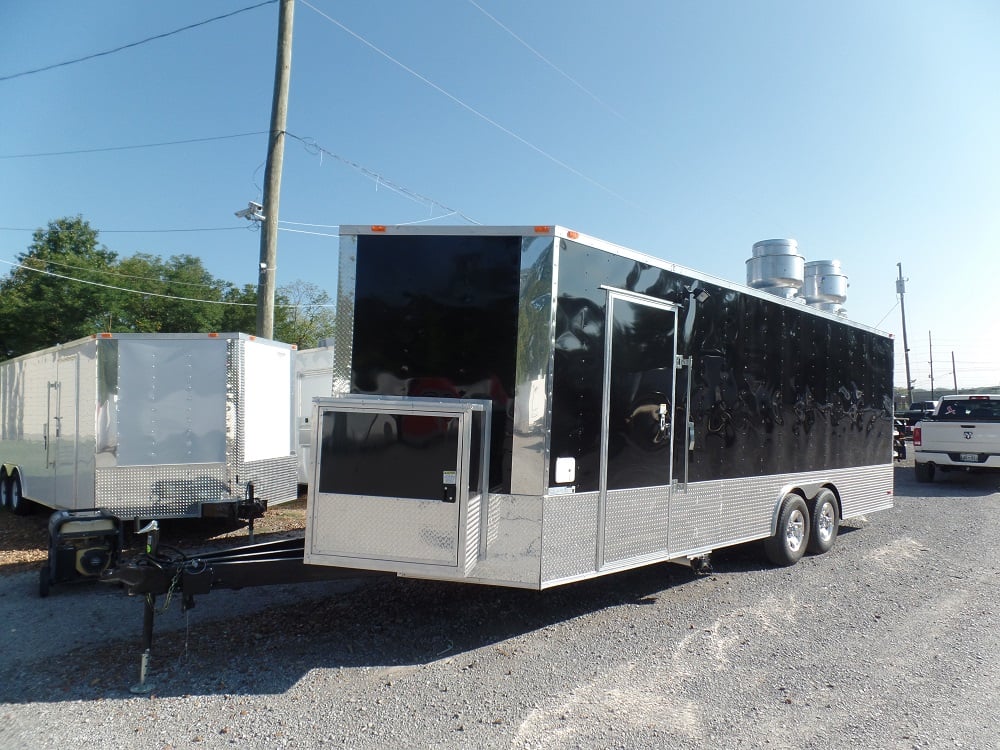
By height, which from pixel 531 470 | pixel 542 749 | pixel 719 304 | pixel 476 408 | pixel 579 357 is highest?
pixel 719 304

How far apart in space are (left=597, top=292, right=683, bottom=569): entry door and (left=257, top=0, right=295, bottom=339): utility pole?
20.6 ft

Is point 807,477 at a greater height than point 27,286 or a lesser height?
lesser

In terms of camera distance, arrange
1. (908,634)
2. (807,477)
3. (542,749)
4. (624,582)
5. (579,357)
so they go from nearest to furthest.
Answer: (542,749), (579,357), (908,634), (624,582), (807,477)

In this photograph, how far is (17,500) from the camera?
9.97m

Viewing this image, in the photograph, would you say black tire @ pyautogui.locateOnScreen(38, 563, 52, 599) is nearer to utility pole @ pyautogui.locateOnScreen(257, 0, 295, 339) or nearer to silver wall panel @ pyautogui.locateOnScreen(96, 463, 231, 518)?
silver wall panel @ pyautogui.locateOnScreen(96, 463, 231, 518)

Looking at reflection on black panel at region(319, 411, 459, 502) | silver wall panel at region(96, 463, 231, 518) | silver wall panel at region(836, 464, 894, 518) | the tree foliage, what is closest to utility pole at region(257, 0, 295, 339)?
silver wall panel at region(96, 463, 231, 518)

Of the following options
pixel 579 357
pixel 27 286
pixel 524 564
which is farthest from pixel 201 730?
pixel 27 286

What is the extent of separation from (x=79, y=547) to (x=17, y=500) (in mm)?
5275

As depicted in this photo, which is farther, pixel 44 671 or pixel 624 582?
pixel 624 582

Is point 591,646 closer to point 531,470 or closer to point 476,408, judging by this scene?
point 531,470

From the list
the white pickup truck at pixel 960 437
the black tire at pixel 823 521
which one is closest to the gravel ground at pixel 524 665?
the black tire at pixel 823 521

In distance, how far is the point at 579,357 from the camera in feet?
15.5

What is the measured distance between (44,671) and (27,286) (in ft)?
91.1

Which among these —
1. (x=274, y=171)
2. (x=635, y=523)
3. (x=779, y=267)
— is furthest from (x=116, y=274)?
(x=635, y=523)
